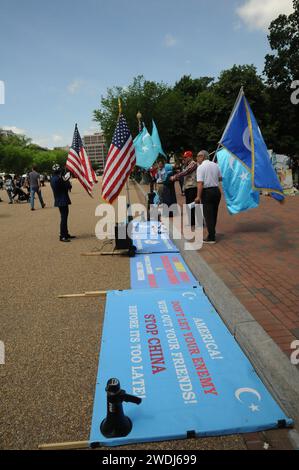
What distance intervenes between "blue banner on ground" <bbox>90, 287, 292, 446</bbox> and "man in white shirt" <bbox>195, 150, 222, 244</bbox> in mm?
3079

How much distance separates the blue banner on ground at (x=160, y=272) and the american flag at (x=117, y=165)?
142 cm

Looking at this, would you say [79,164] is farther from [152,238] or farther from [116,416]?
[116,416]

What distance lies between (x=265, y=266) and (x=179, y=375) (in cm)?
294

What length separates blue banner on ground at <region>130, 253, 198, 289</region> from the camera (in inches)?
201

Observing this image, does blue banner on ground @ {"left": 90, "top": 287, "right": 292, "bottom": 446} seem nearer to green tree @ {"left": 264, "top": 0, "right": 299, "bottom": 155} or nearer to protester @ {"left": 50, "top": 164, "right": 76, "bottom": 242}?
protester @ {"left": 50, "top": 164, "right": 76, "bottom": 242}

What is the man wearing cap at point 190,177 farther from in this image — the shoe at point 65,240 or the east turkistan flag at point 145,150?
the east turkistan flag at point 145,150

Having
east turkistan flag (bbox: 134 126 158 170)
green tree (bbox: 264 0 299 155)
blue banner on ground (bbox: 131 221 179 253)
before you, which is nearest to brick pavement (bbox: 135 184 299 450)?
blue banner on ground (bbox: 131 221 179 253)

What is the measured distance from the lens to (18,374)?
3.05 meters

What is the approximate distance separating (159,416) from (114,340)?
1.15m

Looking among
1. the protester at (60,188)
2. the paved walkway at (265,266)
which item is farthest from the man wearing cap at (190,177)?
the protester at (60,188)

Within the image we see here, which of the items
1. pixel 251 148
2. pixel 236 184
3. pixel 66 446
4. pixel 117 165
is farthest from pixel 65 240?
pixel 66 446

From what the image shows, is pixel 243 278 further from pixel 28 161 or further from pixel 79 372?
pixel 28 161

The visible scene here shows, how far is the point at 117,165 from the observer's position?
6.52 m

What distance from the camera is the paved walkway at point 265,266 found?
3592 mm
